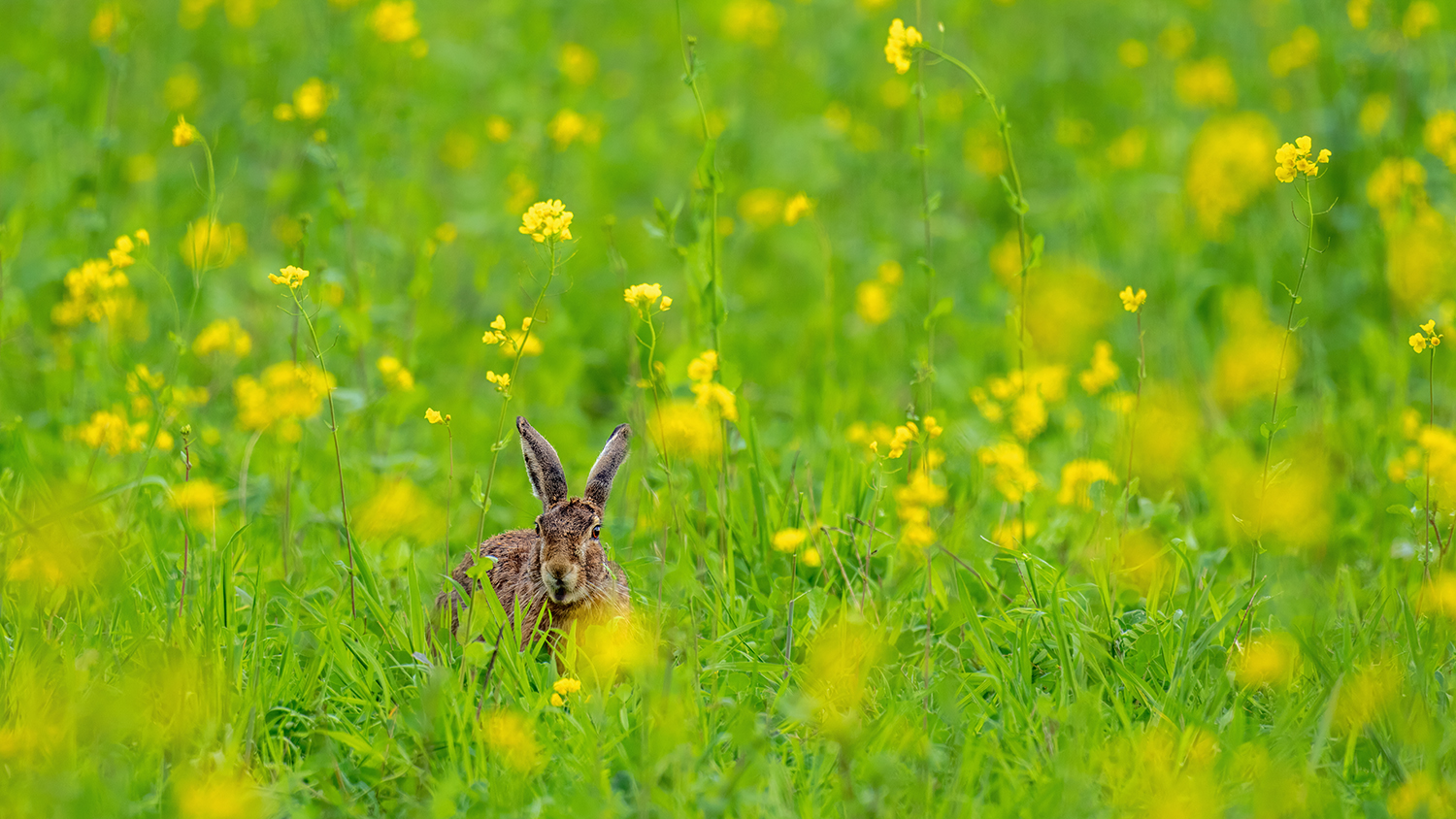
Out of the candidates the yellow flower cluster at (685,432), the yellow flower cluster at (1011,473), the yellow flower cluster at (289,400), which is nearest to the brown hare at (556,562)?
the yellow flower cluster at (685,432)

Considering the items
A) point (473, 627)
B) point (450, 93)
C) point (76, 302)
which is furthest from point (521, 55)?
point (473, 627)

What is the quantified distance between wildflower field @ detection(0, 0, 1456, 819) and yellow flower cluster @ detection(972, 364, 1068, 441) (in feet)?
0.15

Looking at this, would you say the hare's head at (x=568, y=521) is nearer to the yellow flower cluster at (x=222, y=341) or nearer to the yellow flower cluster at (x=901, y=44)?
the yellow flower cluster at (x=901, y=44)

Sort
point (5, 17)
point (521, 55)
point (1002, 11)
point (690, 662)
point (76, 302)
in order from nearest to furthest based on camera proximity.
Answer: point (690, 662) < point (76, 302) < point (521, 55) < point (5, 17) < point (1002, 11)

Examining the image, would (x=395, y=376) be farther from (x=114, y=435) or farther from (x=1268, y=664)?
(x=1268, y=664)

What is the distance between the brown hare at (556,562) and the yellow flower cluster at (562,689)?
0.22m

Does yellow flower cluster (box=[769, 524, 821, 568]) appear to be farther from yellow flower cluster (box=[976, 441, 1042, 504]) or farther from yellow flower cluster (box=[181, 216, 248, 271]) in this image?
yellow flower cluster (box=[181, 216, 248, 271])

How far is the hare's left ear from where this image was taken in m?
3.51

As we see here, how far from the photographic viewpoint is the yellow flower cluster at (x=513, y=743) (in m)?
2.66

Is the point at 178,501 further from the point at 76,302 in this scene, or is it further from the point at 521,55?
the point at 521,55

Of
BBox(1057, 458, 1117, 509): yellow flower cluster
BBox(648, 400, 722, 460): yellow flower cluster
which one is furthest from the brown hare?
BBox(1057, 458, 1117, 509): yellow flower cluster

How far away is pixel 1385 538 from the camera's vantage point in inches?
160

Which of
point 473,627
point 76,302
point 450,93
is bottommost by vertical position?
point 473,627

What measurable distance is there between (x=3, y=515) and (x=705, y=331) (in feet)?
6.57
